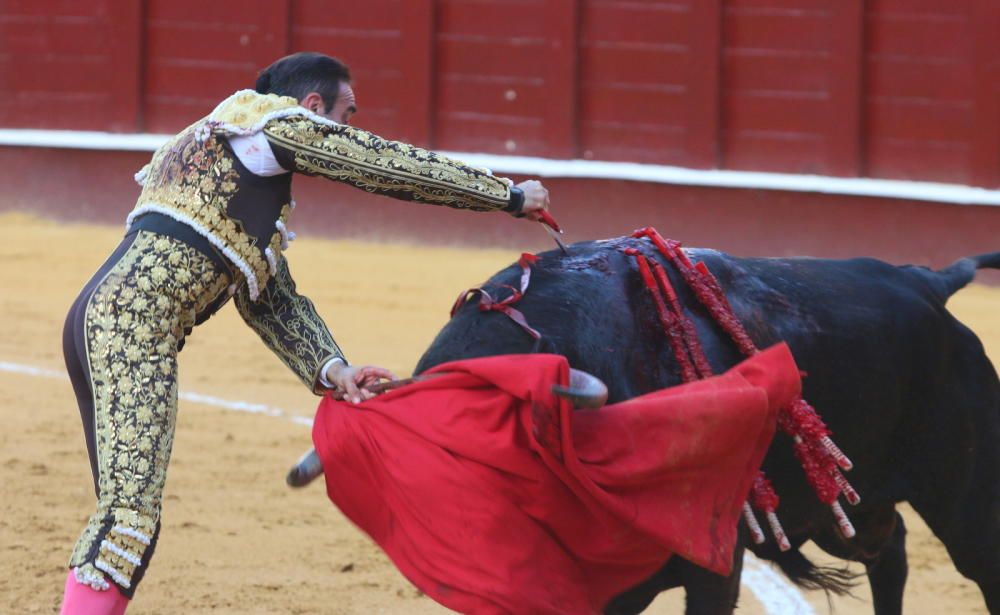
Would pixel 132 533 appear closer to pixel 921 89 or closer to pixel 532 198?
pixel 532 198

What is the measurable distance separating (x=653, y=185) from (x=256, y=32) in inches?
112

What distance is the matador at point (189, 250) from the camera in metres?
2.40

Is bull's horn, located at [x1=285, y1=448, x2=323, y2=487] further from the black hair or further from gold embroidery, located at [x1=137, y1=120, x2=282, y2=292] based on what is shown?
the black hair

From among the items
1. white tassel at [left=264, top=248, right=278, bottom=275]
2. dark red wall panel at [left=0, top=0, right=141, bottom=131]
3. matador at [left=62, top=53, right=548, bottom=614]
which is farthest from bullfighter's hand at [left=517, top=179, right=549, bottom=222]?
dark red wall panel at [left=0, top=0, right=141, bottom=131]

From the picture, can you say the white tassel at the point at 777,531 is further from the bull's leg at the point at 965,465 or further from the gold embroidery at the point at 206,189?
the gold embroidery at the point at 206,189

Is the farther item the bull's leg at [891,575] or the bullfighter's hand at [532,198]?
the bull's leg at [891,575]

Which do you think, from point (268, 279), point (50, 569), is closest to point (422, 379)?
point (268, 279)

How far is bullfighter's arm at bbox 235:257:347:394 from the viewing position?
2.69 m

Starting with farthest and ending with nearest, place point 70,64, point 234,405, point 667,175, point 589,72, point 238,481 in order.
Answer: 1. point 70,64
2. point 589,72
3. point 667,175
4. point 234,405
5. point 238,481

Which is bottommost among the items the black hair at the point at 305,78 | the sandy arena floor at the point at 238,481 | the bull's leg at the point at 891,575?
the sandy arena floor at the point at 238,481

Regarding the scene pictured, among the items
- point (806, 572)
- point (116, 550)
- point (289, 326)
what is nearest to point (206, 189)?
point (289, 326)

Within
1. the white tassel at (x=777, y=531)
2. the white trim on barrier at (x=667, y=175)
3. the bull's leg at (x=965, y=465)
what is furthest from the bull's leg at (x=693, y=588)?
the white trim on barrier at (x=667, y=175)

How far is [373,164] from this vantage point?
7.89 ft

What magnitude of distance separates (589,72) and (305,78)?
22.1ft
